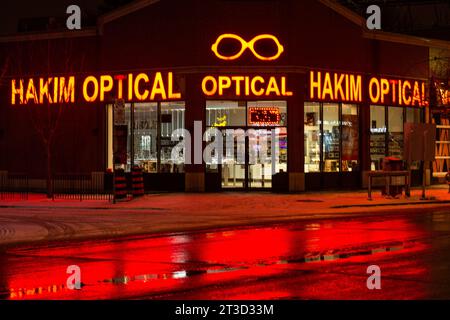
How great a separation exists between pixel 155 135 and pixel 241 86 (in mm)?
4809

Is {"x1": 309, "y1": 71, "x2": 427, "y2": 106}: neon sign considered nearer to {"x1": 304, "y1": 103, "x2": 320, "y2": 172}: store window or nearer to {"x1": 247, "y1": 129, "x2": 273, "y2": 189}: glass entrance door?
{"x1": 304, "y1": 103, "x2": 320, "y2": 172}: store window

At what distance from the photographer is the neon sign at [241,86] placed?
3562 centimetres

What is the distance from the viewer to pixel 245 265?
46.1ft

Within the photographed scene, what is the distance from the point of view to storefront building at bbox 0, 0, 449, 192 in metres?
35.9

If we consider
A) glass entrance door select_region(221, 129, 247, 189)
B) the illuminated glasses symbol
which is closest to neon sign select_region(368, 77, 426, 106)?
the illuminated glasses symbol

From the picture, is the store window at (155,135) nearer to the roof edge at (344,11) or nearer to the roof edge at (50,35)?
the roof edge at (50,35)

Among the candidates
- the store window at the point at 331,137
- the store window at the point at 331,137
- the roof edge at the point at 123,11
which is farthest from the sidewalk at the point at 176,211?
the roof edge at the point at 123,11

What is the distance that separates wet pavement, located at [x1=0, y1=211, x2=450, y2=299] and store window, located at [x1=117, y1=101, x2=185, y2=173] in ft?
52.1

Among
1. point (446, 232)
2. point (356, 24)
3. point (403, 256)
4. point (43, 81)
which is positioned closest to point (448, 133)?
point (356, 24)

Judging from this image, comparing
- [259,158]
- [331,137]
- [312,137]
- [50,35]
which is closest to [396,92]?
[331,137]

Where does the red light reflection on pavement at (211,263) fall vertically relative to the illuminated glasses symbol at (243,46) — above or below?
below

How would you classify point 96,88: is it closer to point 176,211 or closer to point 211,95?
point 211,95

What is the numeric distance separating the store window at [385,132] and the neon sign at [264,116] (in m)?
6.26

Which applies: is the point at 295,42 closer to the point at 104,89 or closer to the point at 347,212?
the point at 104,89
